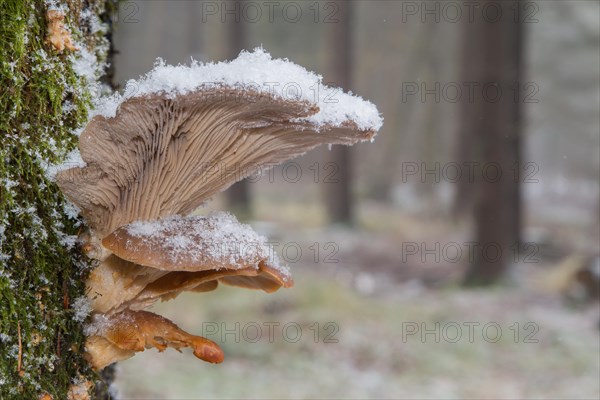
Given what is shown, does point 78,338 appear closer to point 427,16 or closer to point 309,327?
point 309,327

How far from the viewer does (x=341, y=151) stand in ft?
50.6

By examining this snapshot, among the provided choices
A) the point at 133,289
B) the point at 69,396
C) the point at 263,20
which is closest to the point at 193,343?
the point at 133,289

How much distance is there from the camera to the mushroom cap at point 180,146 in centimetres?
125

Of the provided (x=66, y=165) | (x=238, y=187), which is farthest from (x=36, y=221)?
(x=238, y=187)

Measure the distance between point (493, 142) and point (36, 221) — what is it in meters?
9.32

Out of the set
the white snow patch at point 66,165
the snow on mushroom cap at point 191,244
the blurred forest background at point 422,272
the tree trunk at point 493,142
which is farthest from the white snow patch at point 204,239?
the tree trunk at point 493,142

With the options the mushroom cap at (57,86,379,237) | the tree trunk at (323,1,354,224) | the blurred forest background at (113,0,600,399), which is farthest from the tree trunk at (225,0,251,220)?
the mushroom cap at (57,86,379,237)

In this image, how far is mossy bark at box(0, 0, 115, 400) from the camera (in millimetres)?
1383

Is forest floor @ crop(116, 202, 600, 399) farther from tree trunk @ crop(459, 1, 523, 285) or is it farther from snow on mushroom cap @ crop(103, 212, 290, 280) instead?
snow on mushroom cap @ crop(103, 212, 290, 280)

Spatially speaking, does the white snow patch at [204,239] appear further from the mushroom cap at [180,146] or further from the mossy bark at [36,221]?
the mossy bark at [36,221]

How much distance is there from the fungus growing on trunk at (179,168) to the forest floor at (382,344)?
343 cm

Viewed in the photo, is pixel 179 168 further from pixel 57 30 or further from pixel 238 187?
pixel 238 187

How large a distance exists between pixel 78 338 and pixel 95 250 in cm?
22

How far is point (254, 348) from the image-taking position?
6.71 m
